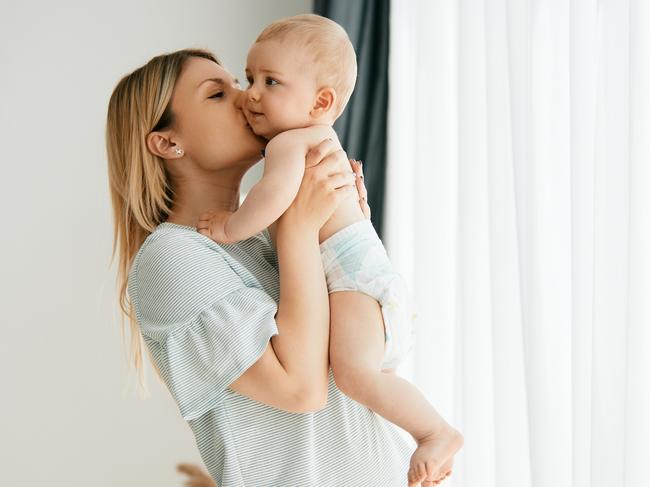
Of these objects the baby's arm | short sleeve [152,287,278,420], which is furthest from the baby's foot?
the baby's arm

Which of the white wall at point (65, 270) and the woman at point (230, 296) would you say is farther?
the white wall at point (65, 270)

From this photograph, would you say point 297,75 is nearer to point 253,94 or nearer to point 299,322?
point 253,94

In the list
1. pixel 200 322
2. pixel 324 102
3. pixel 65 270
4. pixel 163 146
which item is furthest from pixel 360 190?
pixel 65 270

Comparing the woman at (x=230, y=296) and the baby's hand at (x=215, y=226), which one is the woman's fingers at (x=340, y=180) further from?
the baby's hand at (x=215, y=226)

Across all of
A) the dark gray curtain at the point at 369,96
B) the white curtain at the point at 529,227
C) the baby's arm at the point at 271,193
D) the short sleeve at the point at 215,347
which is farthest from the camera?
the dark gray curtain at the point at 369,96

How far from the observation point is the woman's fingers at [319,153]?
1.50 metres

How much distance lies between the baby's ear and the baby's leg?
41cm

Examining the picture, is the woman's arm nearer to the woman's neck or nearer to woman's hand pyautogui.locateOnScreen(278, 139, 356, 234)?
woman's hand pyautogui.locateOnScreen(278, 139, 356, 234)

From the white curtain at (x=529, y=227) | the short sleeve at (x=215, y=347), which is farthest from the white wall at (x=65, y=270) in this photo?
the short sleeve at (x=215, y=347)

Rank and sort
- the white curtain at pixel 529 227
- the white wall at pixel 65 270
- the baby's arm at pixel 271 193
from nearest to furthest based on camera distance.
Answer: the baby's arm at pixel 271 193, the white curtain at pixel 529 227, the white wall at pixel 65 270

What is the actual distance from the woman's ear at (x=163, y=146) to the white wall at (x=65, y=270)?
4.77 ft

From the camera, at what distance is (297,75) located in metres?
1.62

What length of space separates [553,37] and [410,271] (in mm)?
884

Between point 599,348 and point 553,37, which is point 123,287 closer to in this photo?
point 599,348
